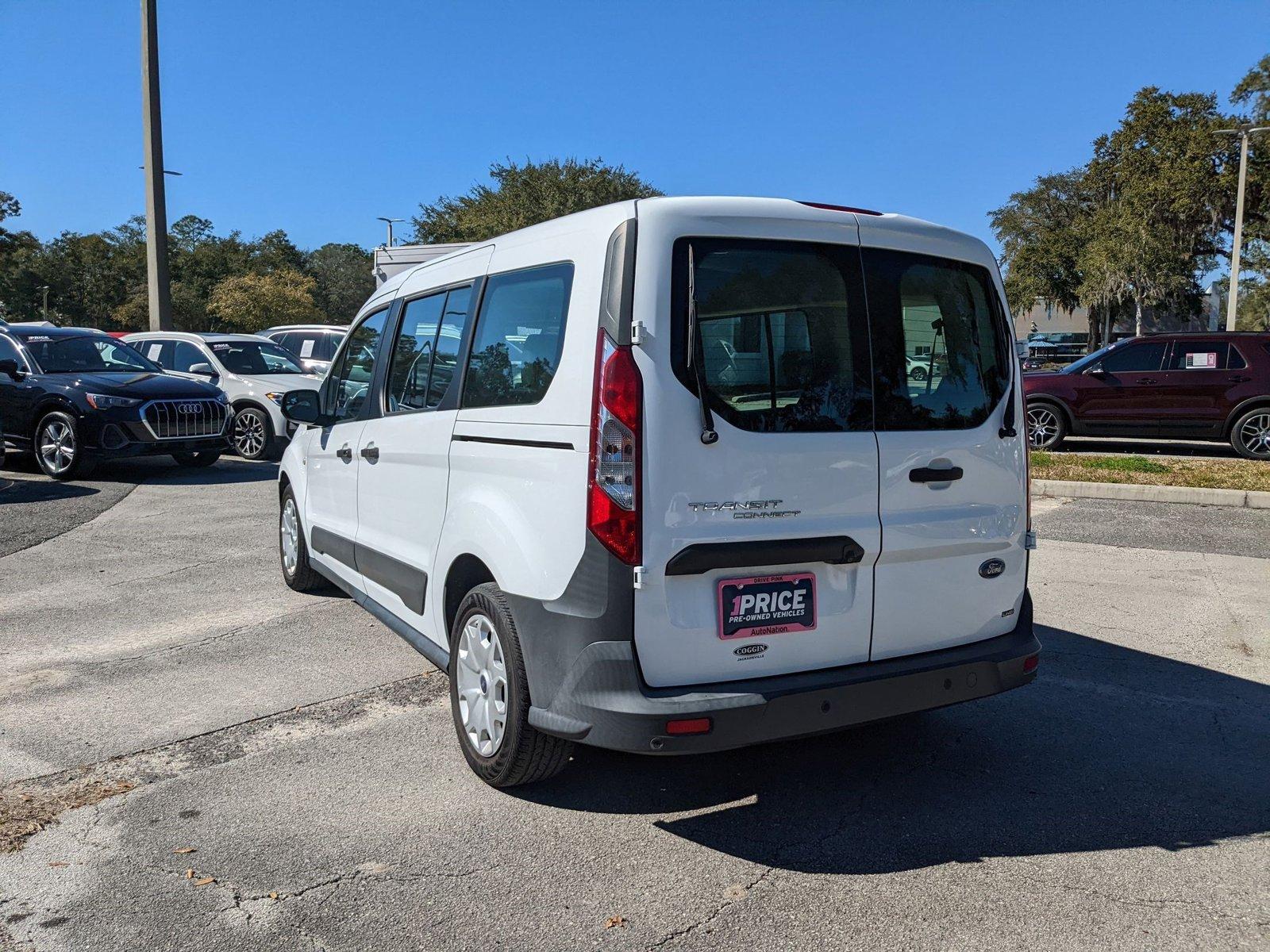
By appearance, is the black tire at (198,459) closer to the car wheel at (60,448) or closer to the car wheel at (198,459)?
the car wheel at (198,459)

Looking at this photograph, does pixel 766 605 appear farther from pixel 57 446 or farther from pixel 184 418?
pixel 57 446

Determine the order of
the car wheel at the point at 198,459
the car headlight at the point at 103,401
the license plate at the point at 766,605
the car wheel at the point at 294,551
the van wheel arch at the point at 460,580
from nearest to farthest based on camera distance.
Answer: the license plate at the point at 766,605 < the van wheel arch at the point at 460,580 < the car wheel at the point at 294,551 < the car headlight at the point at 103,401 < the car wheel at the point at 198,459

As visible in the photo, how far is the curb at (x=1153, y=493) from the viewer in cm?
1059

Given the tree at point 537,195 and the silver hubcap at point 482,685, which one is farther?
the tree at point 537,195

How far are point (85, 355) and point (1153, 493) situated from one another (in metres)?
12.8

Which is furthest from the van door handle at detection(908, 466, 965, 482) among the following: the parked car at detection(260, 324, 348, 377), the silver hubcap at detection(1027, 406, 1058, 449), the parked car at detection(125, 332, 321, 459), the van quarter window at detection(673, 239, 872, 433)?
the parked car at detection(260, 324, 348, 377)

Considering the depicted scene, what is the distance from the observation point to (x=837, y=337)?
3.52 meters

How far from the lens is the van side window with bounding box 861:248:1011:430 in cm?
361

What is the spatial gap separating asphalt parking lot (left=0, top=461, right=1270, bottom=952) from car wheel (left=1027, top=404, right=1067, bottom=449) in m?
9.73

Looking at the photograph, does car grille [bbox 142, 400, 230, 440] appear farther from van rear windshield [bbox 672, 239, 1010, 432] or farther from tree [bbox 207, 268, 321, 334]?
tree [bbox 207, 268, 321, 334]

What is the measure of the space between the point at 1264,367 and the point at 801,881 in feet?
45.9

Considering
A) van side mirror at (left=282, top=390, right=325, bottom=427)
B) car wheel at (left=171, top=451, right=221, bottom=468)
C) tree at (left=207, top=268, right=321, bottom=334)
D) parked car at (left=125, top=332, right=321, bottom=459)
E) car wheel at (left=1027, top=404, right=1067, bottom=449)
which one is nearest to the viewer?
van side mirror at (left=282, top=390, right=325, bottom=427)

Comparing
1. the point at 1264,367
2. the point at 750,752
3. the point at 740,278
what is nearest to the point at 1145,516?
the point at 1264,367

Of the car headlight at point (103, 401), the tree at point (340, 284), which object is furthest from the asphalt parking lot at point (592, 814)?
the tree at point (340, 284)
